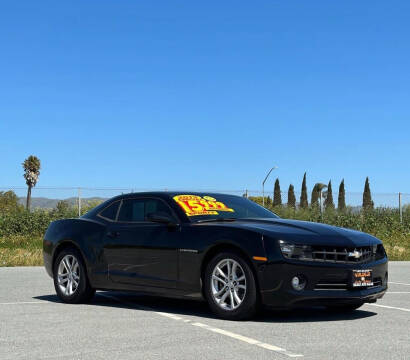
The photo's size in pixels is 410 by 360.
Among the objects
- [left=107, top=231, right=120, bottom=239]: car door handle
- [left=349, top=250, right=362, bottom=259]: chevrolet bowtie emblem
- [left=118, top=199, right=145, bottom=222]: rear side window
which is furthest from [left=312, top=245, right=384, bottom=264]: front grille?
[left=107, top=231, right=120, bottom=239]: car door handle

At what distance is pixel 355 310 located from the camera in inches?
353

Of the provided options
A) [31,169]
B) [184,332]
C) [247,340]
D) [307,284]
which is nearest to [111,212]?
[184,332]

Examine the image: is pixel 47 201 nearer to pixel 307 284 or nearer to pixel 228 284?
pixel 228 284

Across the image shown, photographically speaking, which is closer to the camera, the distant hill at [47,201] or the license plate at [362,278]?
the license plate at [362,278]

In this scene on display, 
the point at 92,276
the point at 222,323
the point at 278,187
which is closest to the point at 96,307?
the point at 92,276

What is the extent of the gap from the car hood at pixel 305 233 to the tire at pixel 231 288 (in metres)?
0.42

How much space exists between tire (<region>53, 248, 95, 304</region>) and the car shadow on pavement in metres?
0.19

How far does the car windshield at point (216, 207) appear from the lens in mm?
8812

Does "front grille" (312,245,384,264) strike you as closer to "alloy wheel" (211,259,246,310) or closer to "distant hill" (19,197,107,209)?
"alloy wheel" (211,259,246,310)

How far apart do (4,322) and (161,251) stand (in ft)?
6.60

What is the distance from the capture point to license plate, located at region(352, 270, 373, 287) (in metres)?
7.74

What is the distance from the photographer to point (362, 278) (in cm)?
785

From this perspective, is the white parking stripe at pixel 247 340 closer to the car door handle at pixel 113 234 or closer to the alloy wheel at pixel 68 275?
the car door handle at pixel 113 234

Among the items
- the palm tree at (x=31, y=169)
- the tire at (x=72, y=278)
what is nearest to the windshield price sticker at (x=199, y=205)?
the tire at (x=72, y=278)
